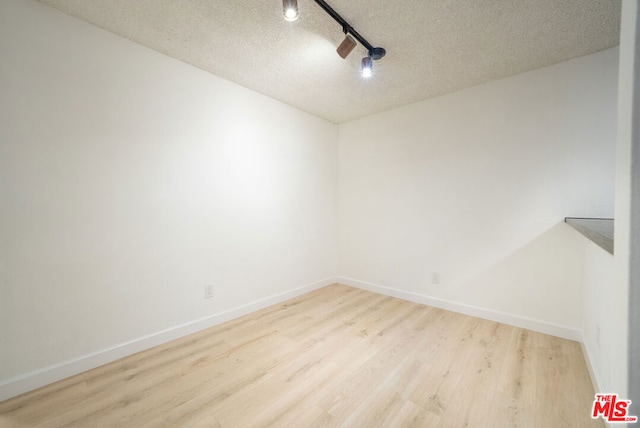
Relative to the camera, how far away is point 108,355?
1863mm

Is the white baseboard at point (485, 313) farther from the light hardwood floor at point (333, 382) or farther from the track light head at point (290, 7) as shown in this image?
the track light head at point (290, 7)

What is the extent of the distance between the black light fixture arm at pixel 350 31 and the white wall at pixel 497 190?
1.22m

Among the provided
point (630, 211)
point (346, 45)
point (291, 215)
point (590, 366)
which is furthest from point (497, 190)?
point (291, 215)

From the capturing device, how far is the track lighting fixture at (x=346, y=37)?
1.42 m

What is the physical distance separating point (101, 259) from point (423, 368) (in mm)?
2463

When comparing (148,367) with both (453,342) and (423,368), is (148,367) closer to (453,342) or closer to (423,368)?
(423,368)

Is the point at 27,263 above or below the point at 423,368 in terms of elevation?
above

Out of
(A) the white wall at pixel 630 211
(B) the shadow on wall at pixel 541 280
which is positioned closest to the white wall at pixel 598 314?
(B) the shadow on wall at pixel 541 280

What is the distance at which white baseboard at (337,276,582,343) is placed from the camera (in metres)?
2.17

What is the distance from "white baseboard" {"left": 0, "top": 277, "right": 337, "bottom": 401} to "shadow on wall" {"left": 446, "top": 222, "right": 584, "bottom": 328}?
2420mm

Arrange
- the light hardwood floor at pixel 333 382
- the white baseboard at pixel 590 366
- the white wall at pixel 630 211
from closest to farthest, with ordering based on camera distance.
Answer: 1. the white wall at pixel 630 211
2. the light hardwood floor at pixel 333 382
3. the white baseboard at pixel 590 366

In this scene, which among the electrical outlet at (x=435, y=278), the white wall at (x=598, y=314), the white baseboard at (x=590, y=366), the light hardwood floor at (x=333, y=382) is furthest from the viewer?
the electrical outlet at (x=435, y=278)

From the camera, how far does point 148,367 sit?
183 cm

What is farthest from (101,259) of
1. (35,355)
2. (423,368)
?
(423,368)
